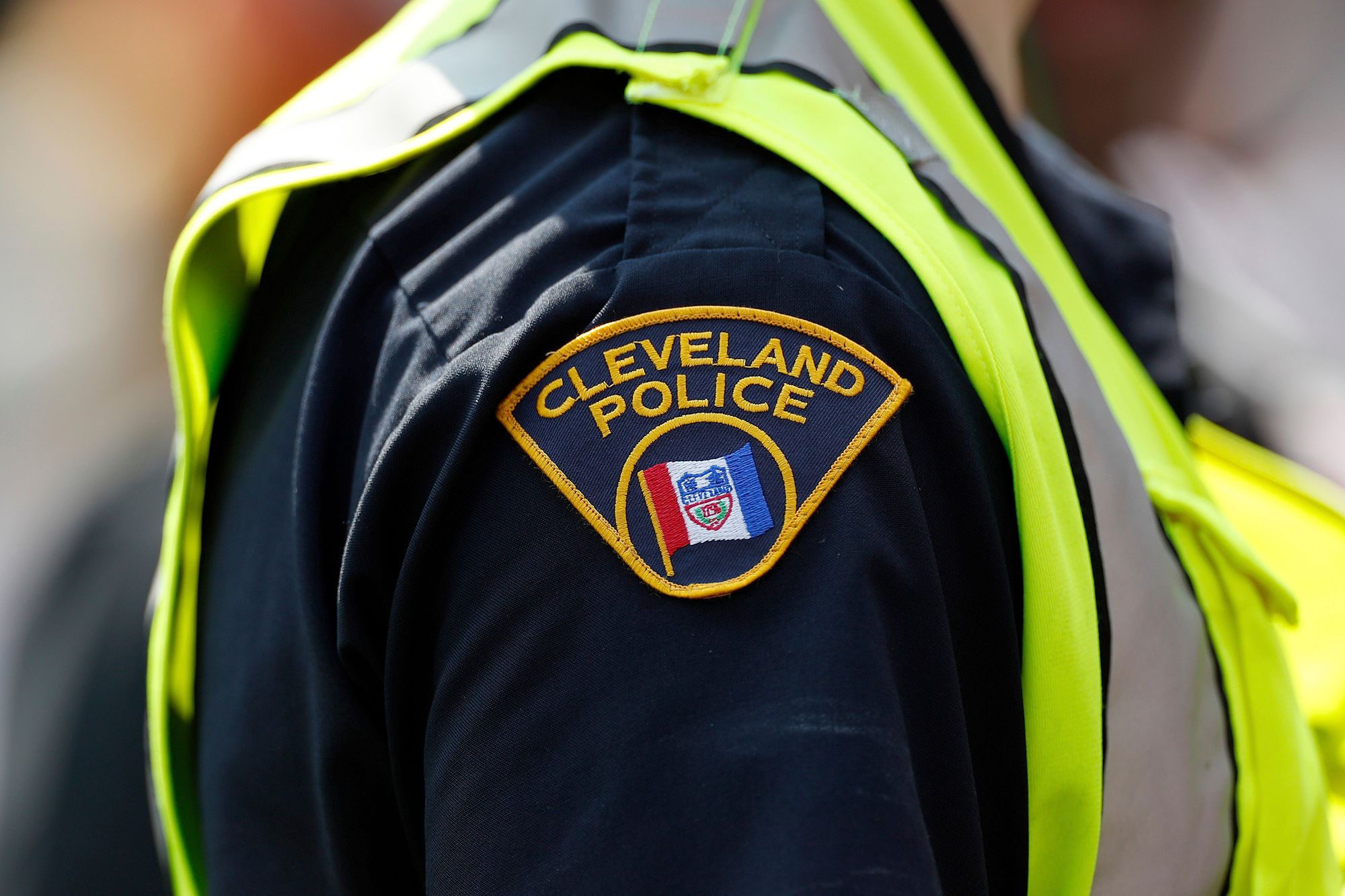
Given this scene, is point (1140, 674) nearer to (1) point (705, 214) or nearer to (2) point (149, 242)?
(1) point (705, 214)

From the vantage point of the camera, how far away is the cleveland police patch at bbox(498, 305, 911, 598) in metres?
0.47

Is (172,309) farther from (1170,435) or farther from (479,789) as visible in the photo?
(1170,435)

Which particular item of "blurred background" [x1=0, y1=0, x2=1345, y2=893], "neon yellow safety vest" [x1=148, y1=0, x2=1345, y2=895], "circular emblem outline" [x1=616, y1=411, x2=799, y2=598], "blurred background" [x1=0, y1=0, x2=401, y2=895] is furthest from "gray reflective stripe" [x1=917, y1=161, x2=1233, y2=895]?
"blurred background" [x1=0, y1=0, x2=401, y2=895]

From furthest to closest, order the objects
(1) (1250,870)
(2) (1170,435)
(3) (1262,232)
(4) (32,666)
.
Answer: (3) (1262,232)
(4) (32,666)
(2) (1170,435)
(1) (1250,870)

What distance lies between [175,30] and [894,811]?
1.86m

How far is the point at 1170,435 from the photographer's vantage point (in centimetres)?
82

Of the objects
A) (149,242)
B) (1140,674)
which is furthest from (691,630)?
(149,242)

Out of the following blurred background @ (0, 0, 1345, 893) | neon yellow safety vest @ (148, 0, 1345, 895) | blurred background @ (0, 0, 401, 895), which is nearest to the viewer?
neon yellow safety vest @ (148, 0, 1345, 895)

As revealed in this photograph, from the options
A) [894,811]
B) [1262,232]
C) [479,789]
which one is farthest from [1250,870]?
[1262,232]

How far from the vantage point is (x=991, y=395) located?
1.77ft

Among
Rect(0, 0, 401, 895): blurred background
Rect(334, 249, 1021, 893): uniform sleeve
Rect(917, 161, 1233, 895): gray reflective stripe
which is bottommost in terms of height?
Rect(917, 161, 1233, 895): gray reflective stripe

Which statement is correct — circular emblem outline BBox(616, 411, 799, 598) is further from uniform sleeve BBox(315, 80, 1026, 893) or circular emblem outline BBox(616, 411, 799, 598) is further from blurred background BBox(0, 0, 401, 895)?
blurred background BBox(0, 0, 401, 895)

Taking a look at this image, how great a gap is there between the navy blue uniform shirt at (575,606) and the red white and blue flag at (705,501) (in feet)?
0.08

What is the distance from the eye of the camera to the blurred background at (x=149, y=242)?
1.23 meters
